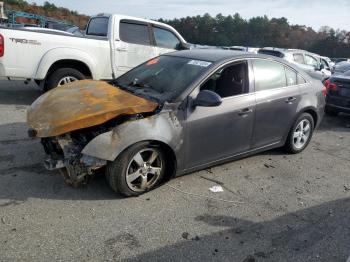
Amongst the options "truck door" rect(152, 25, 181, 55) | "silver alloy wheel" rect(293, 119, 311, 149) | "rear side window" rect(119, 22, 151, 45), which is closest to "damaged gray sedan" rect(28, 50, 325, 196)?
"silver alloy wheel" rect(293, 119, 311, 149)

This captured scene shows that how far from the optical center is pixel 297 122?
5.61 metres

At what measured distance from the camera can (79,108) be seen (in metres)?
3.91

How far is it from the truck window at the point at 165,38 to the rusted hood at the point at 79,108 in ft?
15.0

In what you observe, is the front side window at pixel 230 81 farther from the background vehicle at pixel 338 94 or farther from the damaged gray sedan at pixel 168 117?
the background vehicle at pixel 338 94

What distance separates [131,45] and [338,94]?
198 inches

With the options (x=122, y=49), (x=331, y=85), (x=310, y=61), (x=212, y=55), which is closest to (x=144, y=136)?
(x=212, y=55)

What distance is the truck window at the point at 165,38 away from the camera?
8.84 m

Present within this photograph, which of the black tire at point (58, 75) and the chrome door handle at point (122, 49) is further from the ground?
the chrome door handle at point (122, 49)

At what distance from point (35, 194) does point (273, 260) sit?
8.31 ft

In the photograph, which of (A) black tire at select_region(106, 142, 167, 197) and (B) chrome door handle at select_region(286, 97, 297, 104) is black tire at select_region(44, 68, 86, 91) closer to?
(A) black tire at select_region(106, 142, 167, 197)

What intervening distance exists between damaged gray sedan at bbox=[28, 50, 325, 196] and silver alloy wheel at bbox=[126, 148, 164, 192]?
11mm

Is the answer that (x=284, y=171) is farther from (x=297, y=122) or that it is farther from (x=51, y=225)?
(x=51, y=225)

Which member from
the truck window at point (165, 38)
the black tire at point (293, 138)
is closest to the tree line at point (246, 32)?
the truck window at point (165, 38)

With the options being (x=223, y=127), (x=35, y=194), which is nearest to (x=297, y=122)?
(x=223, y=127)
